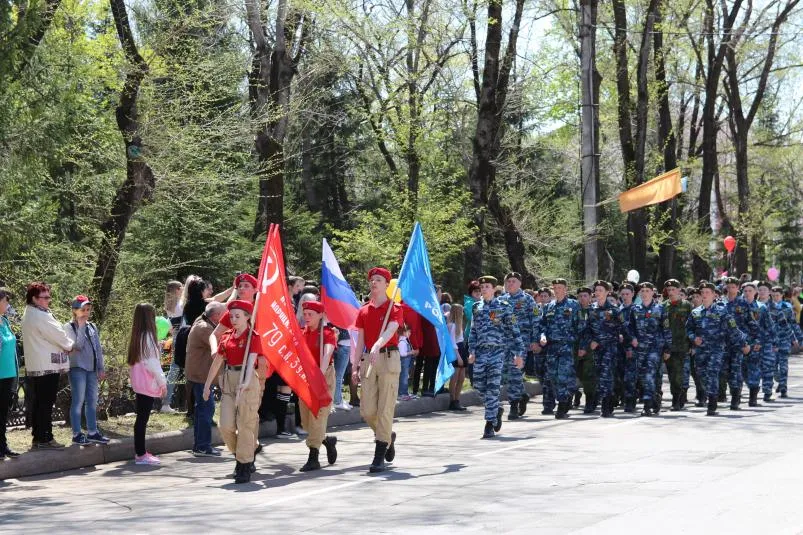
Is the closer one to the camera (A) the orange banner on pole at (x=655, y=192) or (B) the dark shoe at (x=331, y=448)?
(B) the dark shoe at (x=331, y=448)

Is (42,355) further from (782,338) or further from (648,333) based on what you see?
(782,338)

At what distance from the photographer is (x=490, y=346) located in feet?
45.7

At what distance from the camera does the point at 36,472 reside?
11.7m

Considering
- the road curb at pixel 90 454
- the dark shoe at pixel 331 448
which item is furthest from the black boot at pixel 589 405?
the dark shoe at pixel 331 448

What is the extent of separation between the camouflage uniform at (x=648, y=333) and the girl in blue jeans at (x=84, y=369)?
8110mm

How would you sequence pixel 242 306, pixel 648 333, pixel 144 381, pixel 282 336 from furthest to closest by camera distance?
1. pixel 648 333
2. pixel 144 381
3. pixel 282 336
4. pixel 242 306

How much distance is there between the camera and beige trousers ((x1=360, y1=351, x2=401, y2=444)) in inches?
446

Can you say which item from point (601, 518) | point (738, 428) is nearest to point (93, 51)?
point (738, 428)

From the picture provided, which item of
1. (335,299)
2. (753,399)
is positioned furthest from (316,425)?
(753,399)

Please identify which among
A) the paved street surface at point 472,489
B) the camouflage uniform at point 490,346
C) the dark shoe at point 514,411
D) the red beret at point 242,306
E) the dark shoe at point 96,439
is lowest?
the paved street surface at point 472,489

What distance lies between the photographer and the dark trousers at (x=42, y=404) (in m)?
12.0

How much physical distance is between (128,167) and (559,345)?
6899 millimetres

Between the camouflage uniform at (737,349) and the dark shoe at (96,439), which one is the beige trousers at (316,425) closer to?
the dark shoe at (96,439)

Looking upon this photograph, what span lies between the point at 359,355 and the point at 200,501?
2623mm
